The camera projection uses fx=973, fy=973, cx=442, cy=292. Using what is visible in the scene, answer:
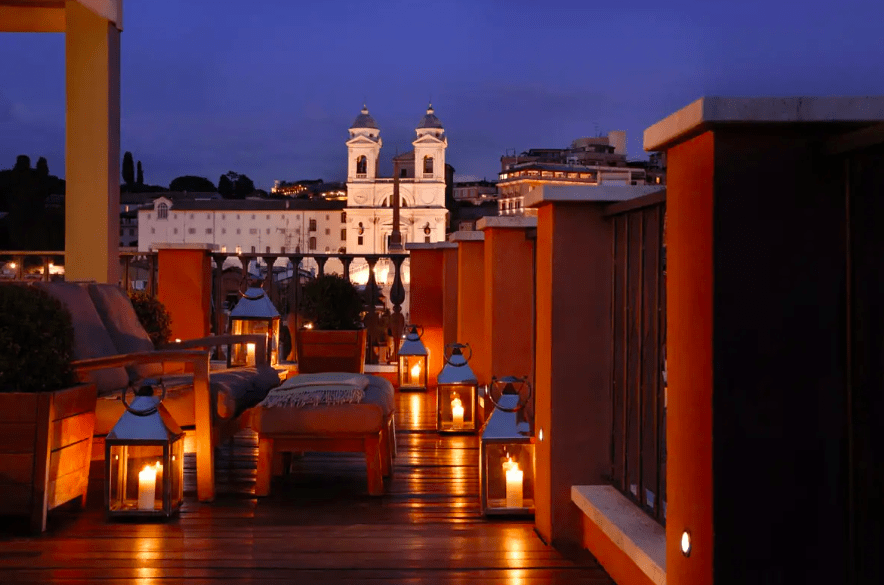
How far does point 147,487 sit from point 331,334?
11.6 feet

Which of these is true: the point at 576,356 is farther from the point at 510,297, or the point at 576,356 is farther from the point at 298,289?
the point at 298,289

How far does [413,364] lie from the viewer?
7.21 meters

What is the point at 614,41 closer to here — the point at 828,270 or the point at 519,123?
the point at 519,123

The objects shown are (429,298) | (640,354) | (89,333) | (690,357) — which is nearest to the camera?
(690,357)

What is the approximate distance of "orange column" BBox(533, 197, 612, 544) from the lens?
9.48 ft

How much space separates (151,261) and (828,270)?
6926 mm

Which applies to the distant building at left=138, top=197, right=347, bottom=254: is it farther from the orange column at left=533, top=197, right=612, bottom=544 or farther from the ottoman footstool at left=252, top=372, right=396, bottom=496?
the orange column at left=533, top=197, right=612, bottom=544

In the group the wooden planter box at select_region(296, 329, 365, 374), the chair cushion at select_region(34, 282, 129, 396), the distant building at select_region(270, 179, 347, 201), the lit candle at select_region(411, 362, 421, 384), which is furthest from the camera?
the distant building at select_region(270, 179, 347, 201)

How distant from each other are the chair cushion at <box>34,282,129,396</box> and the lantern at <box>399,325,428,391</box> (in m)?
2.96

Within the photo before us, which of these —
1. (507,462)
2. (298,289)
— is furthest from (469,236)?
(507,462)

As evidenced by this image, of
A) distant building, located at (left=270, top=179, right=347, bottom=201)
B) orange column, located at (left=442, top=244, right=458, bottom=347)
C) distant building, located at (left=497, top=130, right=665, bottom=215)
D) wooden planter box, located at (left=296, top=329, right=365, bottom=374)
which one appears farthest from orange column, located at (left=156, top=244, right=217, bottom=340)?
distant building, located at (left=270, top=179, right=347, bottom=201)

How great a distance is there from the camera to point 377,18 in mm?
59062

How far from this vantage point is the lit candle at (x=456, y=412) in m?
5.22

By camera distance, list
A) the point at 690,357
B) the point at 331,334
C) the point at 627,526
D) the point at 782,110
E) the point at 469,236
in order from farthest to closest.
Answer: the point at 331,334, the point at 469,236, the point at 627,526, the point at 690,357, the point at 782,110
